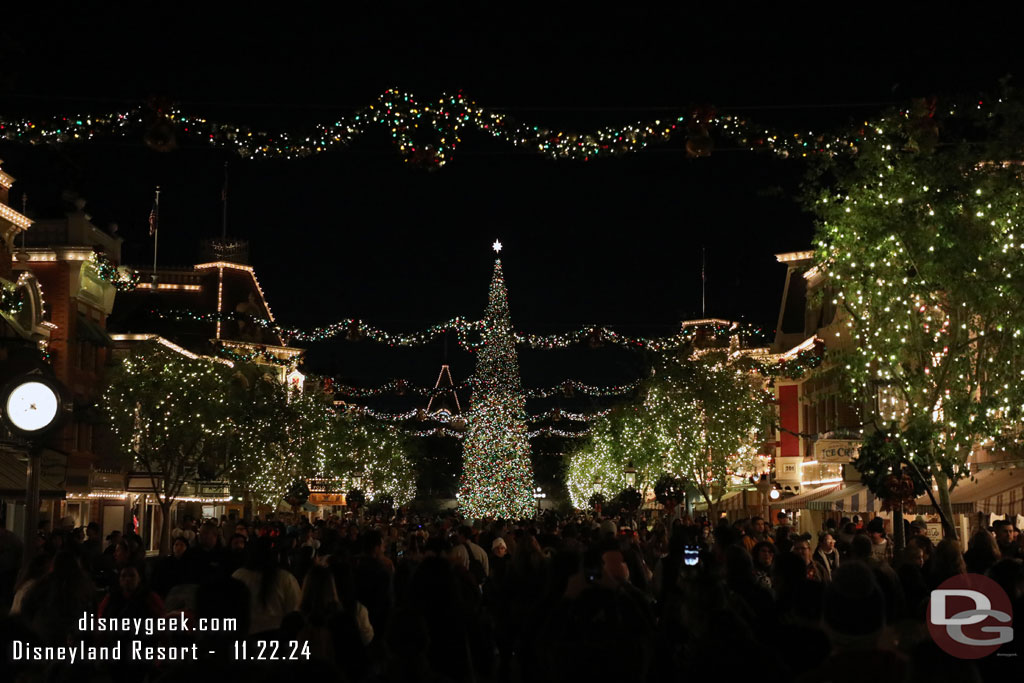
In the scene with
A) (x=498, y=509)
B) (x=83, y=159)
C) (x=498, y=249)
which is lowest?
(x=498, y=509)

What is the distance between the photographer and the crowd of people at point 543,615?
19.9 ft

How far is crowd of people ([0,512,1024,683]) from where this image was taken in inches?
239

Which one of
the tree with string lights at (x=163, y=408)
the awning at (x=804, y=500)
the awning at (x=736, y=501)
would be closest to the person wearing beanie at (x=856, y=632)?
the awning at (x=804, y=500)

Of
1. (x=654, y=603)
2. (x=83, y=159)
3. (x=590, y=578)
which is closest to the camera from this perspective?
(x=590, y=578)

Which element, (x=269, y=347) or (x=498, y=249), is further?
(x=269, y=347)

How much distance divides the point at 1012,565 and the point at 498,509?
198 feet

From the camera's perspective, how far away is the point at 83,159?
62.1 ft

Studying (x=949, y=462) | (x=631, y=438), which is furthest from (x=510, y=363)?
(x=949, y=462)

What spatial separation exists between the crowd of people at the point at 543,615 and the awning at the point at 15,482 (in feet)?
79.1

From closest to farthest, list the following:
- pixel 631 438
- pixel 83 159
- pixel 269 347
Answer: pixel 83 159, pixel 631 438, pixel 269 347

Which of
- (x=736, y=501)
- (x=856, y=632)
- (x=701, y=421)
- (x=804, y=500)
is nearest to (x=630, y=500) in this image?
(x=701, y=421)

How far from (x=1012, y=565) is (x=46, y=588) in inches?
291

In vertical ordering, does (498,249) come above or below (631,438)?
above

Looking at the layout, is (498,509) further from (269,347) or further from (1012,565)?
(1012,565)
